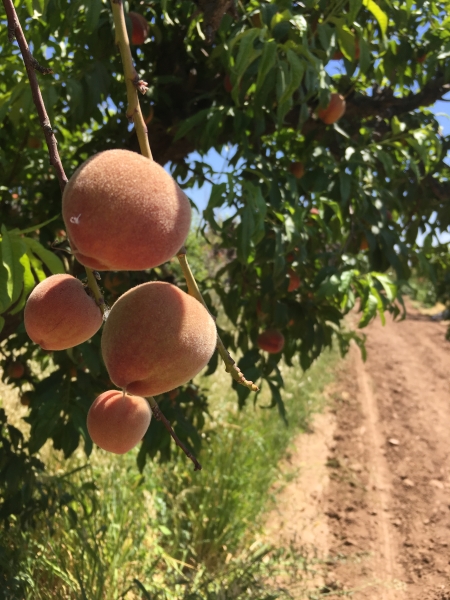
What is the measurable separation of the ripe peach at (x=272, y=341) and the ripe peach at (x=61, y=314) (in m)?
1.37

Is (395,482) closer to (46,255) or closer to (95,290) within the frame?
(46,255)

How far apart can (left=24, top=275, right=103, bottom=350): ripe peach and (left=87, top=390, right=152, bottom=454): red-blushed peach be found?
0.39ft

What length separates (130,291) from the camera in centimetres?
56

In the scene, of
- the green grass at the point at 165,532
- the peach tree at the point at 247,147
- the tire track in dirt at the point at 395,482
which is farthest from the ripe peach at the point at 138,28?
the tire track in dirt at the point at 395,482

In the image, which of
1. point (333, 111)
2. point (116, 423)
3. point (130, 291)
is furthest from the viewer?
point (333, 111)

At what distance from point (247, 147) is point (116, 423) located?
3.86 ft

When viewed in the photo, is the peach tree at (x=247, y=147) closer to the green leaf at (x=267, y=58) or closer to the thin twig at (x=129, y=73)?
the green leaf at (x=267, y=58)

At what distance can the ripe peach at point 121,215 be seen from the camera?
1.48 ft

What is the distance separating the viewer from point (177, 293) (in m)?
0.56

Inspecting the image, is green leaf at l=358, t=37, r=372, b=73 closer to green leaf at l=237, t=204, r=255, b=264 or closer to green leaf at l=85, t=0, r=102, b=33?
green leaf at l=237, t=204, r=255, b=264

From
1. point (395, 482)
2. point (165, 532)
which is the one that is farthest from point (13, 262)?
point (395, 482)

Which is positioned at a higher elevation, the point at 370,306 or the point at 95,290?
the point at 95,290

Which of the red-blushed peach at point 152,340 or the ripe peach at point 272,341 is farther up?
the red-blushed peach at point 152,340

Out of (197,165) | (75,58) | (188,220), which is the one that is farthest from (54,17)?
(188,220)
